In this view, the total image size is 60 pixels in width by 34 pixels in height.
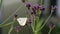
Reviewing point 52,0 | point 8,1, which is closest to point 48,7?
point 52,0

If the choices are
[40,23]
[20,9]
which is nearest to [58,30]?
[40,23]

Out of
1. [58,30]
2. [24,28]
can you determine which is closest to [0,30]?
[24,28]

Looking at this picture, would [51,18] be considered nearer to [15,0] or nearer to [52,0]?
[52,0]

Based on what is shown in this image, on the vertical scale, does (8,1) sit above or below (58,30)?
above

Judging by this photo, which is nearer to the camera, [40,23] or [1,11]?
[40,23]

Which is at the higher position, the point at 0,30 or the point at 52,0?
the point at 52,0

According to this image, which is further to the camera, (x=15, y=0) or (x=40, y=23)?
(x=15, y=0)

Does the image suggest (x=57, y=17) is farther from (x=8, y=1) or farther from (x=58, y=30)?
(x=8, y=1)
